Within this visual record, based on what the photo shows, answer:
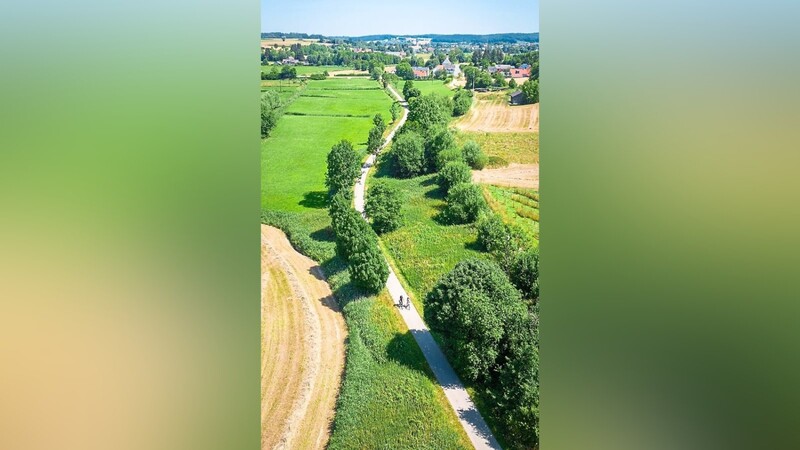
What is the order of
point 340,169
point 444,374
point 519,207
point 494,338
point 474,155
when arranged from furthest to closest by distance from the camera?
point 474,155
point 340,169
point 519,207
point 444,374
point 494,338

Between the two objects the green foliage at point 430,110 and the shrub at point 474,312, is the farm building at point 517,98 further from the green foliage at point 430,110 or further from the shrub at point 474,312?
the shrub at point 474,312

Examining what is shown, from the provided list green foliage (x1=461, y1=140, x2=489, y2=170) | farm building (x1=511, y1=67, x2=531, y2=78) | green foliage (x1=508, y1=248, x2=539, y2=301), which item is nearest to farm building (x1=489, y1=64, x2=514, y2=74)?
farm building (x1=511, y1=67, x2=531, y2=78)

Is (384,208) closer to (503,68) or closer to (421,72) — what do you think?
(421,72)

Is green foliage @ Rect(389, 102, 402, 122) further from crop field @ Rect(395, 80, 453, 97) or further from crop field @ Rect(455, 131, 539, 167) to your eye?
crop field @ Rect(455, 131, 539, 167)

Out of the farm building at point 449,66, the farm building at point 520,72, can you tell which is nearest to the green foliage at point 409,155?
the farm building at point 449,66

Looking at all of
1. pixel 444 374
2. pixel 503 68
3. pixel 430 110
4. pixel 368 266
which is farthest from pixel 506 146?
pixel 444 374
